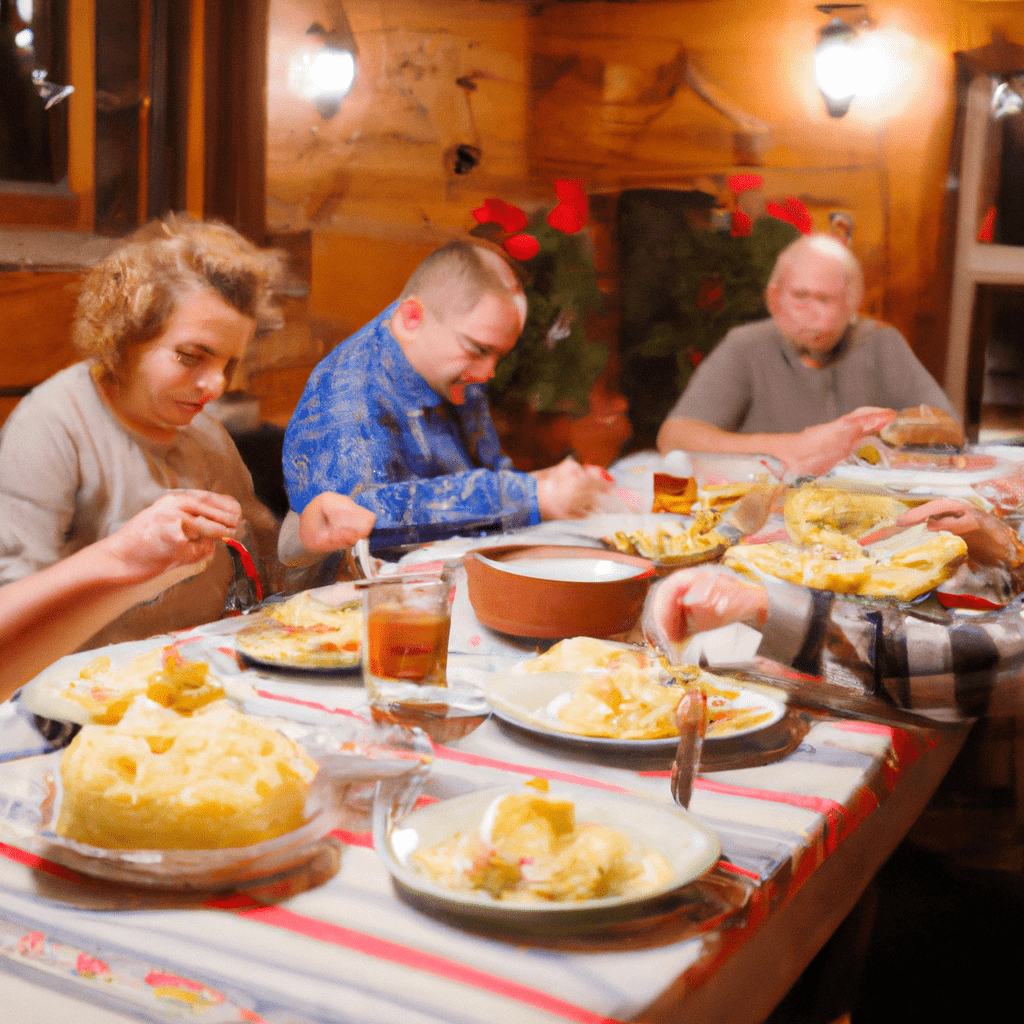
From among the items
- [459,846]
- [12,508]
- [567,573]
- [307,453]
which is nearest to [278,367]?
[307,453]

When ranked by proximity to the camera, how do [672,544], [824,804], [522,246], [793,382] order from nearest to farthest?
[824,804], [672,544], [522,246], [793,382]

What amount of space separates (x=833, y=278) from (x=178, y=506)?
1.30 m

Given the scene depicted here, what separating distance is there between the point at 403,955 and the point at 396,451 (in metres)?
1.23

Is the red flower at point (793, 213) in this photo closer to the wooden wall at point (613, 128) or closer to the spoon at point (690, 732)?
the wooden wall at point (613, 128)

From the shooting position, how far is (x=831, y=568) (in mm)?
1486

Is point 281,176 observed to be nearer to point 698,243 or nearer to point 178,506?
point 178,506

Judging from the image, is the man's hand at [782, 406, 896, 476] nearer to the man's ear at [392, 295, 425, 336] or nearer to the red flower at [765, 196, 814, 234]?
the red flower at [765, 196, 814, 234]

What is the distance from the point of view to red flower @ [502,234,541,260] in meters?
1.86

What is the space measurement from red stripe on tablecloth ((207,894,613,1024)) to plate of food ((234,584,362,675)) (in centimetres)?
45

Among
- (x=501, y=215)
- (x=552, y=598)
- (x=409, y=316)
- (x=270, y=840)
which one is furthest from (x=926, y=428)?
(x=270, y=840)

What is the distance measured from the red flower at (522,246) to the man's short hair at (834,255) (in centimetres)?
49

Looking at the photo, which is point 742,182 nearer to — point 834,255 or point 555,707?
point 834,255

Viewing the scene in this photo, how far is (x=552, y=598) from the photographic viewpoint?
3.89ft

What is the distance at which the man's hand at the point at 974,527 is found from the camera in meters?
1.74
